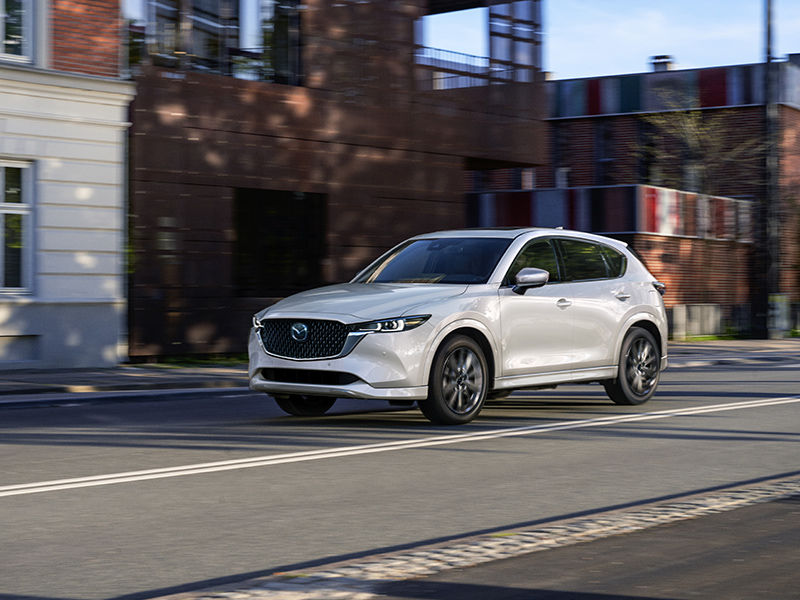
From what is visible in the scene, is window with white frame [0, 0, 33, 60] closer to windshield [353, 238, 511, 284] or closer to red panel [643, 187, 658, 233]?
windshield [353, 238, 511, 284]

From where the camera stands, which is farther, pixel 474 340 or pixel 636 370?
pixel 636 370

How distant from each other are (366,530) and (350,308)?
4256mm

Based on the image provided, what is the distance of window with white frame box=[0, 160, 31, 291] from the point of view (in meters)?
17.6

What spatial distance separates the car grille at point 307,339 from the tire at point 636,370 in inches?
136

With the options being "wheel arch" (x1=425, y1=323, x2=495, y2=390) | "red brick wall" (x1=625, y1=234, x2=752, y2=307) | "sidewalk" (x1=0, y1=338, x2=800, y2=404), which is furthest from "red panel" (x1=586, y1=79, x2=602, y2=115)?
"wheel arch" (x1=425, y1=323, x2=495, y2=390)

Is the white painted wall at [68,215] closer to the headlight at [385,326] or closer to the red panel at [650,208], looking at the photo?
the headlight at [385,326]

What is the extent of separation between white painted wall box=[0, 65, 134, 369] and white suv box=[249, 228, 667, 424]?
7251 millimetres

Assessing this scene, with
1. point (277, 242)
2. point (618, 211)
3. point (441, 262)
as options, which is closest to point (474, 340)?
point (441, 262)

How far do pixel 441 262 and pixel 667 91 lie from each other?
28652mm

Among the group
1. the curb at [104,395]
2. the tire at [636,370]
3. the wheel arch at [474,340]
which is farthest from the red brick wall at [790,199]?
the wheel arch at [474,340]

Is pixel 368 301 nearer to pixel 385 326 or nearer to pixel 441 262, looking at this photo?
pixel 385 326

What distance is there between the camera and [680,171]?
127ft

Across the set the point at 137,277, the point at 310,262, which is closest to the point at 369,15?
the point at 310,262

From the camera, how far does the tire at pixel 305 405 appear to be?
1161 centimetres
